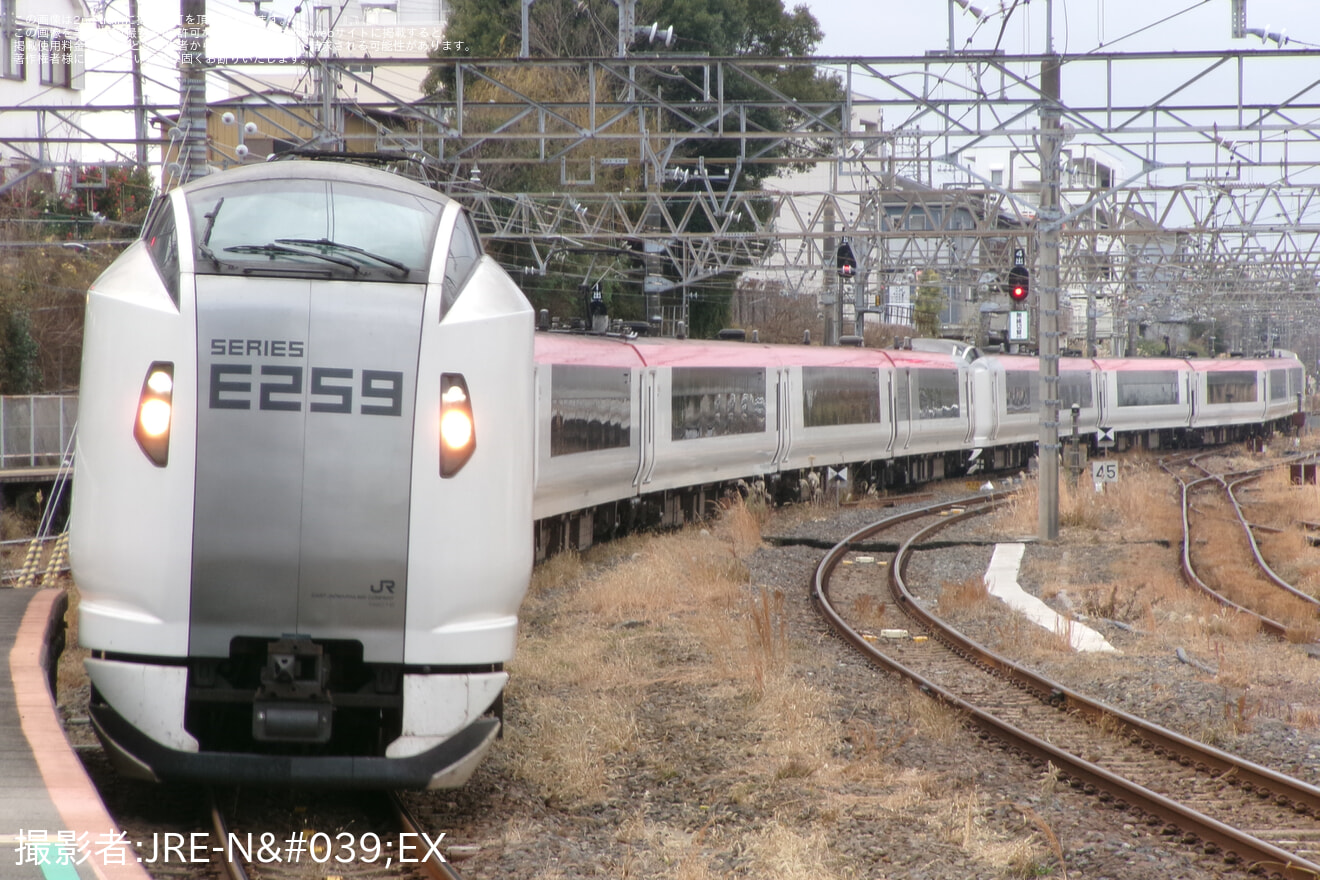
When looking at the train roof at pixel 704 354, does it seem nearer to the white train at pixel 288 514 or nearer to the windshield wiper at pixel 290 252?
the windshield wiper at pixel 290 252

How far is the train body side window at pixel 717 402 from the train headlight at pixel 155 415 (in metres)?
12.9

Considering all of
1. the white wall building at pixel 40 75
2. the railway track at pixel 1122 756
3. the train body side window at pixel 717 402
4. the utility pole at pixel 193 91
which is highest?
the white wall building at pixel 40 75

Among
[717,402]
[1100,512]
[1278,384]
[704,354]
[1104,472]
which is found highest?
[1278,384]

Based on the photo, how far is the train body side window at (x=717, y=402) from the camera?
18.1 metres

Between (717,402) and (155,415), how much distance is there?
1451 centimetres

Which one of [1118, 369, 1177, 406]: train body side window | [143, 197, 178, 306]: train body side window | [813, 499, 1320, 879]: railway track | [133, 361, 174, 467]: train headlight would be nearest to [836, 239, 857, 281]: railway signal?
[1118, 369, 1177, 406]: train body side window

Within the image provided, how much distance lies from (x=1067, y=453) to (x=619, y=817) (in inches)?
703

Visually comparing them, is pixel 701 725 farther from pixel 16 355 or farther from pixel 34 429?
pixel 16 355

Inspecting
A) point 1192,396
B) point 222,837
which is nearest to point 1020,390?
point 1192,396

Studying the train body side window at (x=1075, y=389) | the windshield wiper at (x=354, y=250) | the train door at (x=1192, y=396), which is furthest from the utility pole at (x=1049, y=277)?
the train door at (x=1192, y=396)

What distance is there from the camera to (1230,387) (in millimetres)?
45406

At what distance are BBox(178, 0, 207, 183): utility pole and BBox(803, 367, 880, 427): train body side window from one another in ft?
37.7

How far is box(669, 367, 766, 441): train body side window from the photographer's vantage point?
18125 mm

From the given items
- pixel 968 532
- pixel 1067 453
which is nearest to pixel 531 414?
pixel 968 532
